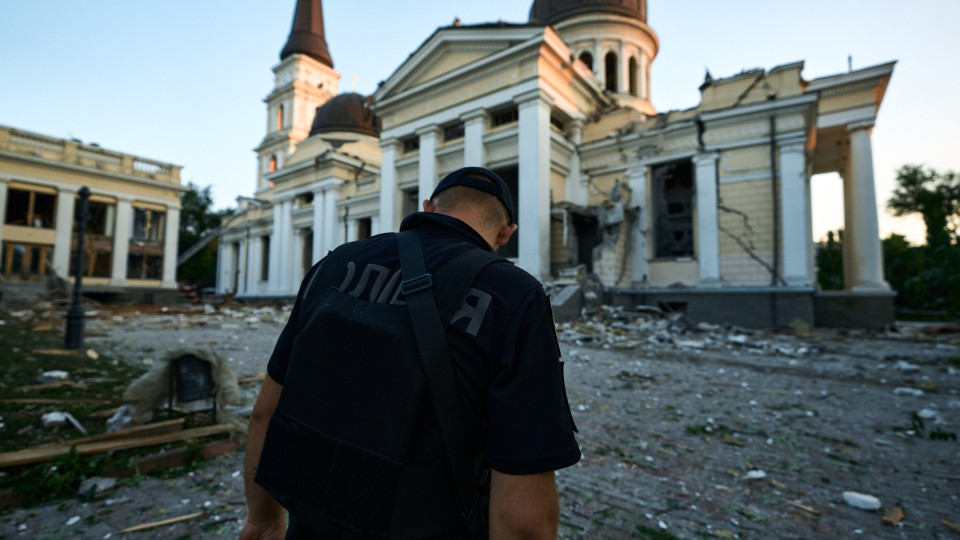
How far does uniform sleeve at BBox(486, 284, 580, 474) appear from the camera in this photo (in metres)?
0.99

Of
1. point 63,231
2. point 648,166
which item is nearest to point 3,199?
point 63,231

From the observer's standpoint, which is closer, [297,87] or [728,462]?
[728,462]

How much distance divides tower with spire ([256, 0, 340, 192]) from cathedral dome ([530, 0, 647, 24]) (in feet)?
75.4

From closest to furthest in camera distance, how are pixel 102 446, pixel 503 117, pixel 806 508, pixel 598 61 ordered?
pixel 806 508 < pixel 102 446 < pixel 503 117 < pixel 598 61

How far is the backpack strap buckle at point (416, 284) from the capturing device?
1.08m

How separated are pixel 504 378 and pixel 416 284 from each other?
33 centimetres

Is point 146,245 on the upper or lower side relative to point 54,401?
upper

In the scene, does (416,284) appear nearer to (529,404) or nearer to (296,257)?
(529,404)

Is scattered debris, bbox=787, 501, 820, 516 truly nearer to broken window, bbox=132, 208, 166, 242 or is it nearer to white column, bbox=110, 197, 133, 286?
white column, bbox=110, 197, 133, 286

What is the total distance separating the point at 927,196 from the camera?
98.3 feet

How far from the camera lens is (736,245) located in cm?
1399

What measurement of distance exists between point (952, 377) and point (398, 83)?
21.0 m

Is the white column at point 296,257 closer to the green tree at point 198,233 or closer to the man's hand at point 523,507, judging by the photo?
the green tree at point 198,233

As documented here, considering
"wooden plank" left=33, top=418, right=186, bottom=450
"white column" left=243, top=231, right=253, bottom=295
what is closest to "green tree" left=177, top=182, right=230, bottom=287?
"white column" left=243, top=231, right=253, bottom=295
